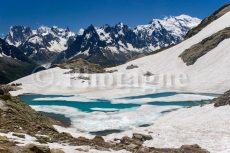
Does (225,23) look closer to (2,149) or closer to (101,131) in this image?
(101,131)

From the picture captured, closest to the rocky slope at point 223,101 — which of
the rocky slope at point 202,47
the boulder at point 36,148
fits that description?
the boulder at point 36,148

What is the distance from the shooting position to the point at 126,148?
3052 centimetres

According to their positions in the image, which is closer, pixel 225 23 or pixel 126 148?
pixel 126 148

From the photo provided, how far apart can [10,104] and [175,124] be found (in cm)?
2081

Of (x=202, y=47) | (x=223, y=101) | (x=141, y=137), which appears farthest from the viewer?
(x=202, y=47)

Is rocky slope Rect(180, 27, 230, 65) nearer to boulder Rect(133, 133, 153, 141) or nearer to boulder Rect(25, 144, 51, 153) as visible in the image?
boulder Rect(133, 133, 153, 141)

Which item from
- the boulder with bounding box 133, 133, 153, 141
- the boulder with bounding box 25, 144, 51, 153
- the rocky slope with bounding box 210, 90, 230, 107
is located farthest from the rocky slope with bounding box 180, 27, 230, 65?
the boulder with bounding box 25, 144, 51, 153

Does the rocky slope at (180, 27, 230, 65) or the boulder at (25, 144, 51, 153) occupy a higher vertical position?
the rocky slope at (180, 27, 230, 65)

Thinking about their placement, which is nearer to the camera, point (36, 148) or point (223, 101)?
point (36, 148)

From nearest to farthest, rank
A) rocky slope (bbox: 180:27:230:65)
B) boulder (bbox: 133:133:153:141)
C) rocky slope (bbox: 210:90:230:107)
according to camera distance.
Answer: boulder (bbox: 133:133:153:141), rocky slope (bbox: 210:90:230:107), rocky slope (bbox: 180:27:230:65)

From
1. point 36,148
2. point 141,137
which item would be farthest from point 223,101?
point 36,148

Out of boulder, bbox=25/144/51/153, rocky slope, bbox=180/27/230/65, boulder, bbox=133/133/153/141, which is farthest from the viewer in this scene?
rocky slope, bbox=180/27/230/65

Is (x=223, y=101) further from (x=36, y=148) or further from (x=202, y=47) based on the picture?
(x=202, y=47)

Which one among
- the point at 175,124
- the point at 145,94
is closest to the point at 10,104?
the point at 175,124
